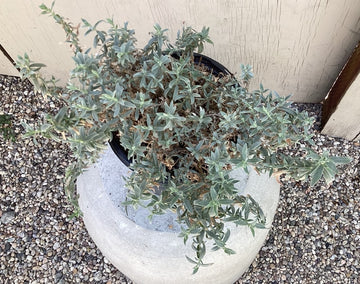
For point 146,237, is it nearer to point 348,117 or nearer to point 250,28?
point 250,28

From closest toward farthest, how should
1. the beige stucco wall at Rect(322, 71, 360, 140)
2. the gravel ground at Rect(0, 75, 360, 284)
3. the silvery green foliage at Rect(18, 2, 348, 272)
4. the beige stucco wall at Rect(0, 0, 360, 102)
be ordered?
the silvery green foliage at Rect(18, 2, 348, 272) → the beige stucco wall at Rect(0, 0, 360, 102) → the beige stucco wall at Rect(322, 71, 360, 140) → the gravel ground at Rect(0, 75, 360, 284)

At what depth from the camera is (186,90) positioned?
0.95m

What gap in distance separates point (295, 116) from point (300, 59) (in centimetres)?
73

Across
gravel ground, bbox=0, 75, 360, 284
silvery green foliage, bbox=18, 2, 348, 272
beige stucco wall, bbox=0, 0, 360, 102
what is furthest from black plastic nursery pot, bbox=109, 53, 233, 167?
gravel ground, bbox=0, 75, 360, 284

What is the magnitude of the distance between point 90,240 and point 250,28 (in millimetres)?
1156

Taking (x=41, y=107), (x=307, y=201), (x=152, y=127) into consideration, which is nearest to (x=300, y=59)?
(x=307, y=201)

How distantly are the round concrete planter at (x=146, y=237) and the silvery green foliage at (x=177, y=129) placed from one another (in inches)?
6.8

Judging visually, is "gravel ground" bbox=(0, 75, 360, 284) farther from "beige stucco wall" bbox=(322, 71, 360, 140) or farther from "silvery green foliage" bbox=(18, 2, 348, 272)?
"silvery green foliage" bbox=(18, 2, 348, 272)

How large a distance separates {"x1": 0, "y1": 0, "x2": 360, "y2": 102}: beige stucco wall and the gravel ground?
1.12 ft

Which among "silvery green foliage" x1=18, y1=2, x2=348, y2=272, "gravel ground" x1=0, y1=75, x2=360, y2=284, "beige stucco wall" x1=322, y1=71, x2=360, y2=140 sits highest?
"silvery green foliage" x1=18, y1=2, x2=348, y2=272

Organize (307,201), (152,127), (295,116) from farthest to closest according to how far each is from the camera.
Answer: (307,201) < (295,116) < (152,127)

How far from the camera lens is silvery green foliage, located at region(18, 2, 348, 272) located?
0.87m

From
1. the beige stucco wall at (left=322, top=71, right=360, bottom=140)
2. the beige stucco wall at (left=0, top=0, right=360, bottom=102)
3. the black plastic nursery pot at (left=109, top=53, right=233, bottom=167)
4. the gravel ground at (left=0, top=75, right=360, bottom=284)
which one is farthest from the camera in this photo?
the gravel ground at (left=0, top=75, right=360, bottom=284)

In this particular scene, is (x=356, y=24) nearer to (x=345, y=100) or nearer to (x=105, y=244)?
(x=345, y=100)
